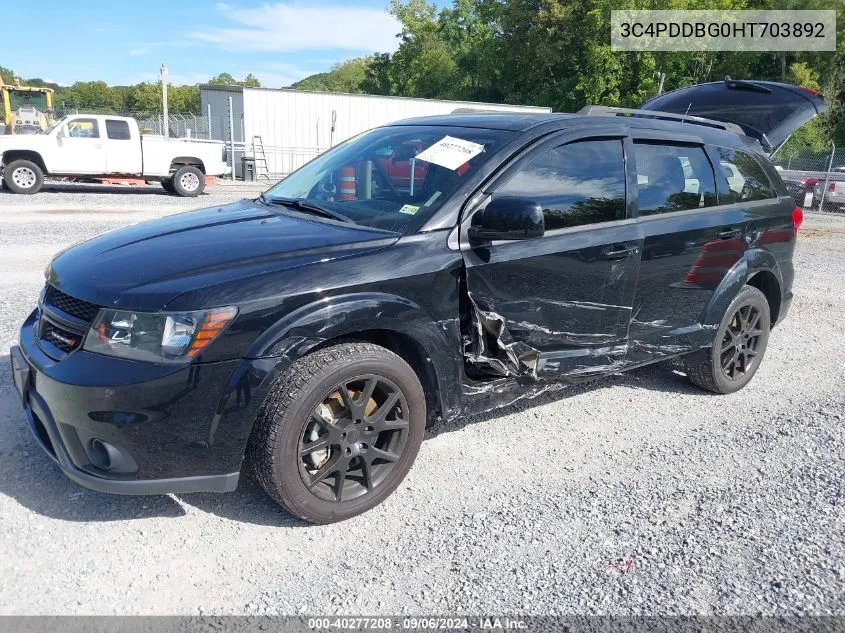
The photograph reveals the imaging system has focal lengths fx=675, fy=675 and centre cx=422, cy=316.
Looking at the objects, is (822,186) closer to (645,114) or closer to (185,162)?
(185,162)

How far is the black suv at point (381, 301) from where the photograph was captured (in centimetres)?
263

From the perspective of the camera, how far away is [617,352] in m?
3.99

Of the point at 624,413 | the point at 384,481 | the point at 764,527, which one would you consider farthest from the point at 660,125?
the point at 384,481

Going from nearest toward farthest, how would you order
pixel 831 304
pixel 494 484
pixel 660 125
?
pixel 494 484 → pixel 660 125 → pixel 831 304

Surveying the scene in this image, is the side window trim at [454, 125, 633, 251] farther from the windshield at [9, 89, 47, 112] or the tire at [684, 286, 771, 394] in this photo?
the windshield at [9, 89, 47, 112]

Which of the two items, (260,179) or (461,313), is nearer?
(461,313)

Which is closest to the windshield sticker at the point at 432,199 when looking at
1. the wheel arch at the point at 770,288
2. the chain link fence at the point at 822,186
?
the wheel arch at the point at 770,288

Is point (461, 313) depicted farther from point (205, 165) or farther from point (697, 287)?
point (205, 165)

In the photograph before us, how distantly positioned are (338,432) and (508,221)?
4.01 ft

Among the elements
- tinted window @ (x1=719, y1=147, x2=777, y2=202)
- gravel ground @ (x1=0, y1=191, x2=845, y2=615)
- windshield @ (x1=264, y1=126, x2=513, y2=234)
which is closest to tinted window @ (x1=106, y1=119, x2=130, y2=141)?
gravel ground @ (x1=0, y1=191, x2=845, y2=615)

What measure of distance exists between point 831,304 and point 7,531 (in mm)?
8215

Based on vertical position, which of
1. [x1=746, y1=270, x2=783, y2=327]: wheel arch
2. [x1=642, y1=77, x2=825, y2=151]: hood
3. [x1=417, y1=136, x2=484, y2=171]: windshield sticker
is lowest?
[x1=746, y1=270, x2=783, y2=327]: wheel arch

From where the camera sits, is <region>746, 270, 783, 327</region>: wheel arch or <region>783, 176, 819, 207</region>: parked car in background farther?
<region>783, 176, 819, 207</region>: parked car in background

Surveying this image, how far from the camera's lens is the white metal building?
25906mm
